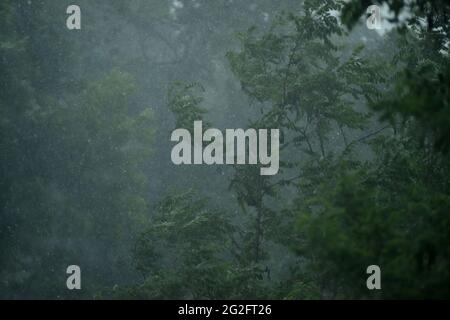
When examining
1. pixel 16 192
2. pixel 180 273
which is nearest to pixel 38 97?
pixel 16 192

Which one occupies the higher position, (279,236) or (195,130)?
(195,130)

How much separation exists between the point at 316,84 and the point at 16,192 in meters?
12.6

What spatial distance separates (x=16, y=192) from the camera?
20156mm

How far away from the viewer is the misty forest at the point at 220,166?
6480 mm

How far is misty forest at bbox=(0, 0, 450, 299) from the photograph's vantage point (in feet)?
21.3

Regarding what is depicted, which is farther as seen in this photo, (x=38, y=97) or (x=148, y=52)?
(x=148, y=52)

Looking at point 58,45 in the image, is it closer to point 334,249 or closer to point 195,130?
point 195,130

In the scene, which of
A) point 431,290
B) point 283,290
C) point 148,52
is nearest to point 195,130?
point 283,290

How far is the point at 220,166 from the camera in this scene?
Result: 1611cm

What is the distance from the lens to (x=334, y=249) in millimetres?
6160

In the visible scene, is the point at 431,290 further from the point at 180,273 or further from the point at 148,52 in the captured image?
the point at 148,52

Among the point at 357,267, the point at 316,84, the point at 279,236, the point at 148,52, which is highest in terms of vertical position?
the point at 148,52
